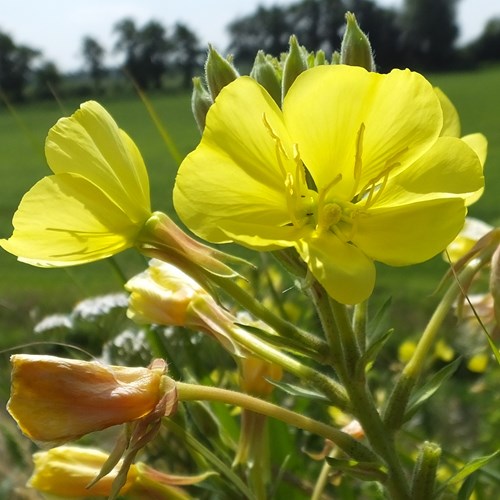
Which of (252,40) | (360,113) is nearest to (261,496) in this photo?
(360,113)

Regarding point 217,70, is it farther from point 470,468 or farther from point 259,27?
point 259,27

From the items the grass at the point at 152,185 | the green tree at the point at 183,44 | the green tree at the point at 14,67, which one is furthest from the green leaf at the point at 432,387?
the green tree at the point at 183,44

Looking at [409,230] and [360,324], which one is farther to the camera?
[360,324]

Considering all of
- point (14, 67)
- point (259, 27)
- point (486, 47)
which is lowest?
point (486, 47)

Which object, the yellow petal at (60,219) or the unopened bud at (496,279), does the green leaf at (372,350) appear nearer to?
the unopened bud at (496,279)

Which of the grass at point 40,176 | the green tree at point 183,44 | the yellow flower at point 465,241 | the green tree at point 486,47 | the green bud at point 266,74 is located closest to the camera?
the green bud at point 266,74

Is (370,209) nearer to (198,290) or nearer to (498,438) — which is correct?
(198,290)

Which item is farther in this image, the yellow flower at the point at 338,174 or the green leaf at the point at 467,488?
the green leaf at the point at 467,488

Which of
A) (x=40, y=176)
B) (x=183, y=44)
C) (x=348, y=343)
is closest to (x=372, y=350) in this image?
(x=348, y=343)
